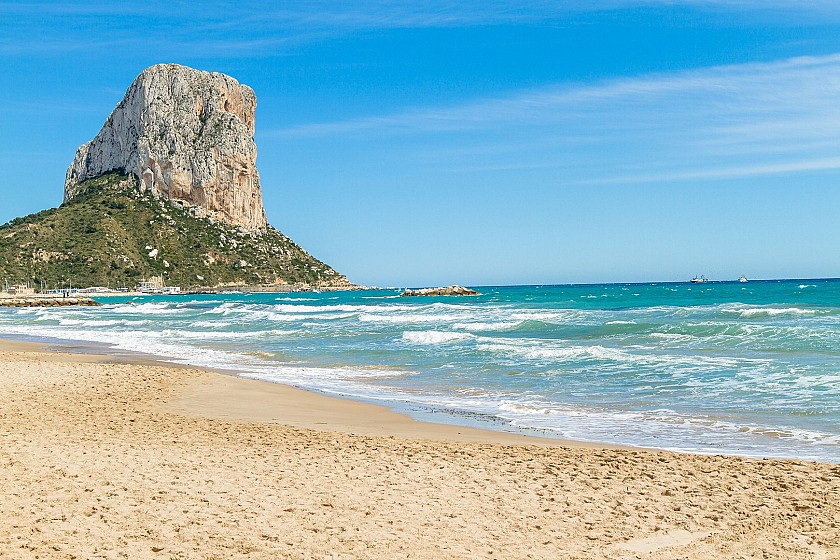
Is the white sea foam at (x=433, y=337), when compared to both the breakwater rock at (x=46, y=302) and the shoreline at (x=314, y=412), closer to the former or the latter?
the shoreline at (x=314, y=412)

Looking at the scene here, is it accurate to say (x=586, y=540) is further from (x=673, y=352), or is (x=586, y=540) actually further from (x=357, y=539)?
(x=673, y=352)

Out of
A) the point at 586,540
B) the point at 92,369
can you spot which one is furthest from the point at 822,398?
the point at 92,369

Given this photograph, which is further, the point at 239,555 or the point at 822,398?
the point at 822,398

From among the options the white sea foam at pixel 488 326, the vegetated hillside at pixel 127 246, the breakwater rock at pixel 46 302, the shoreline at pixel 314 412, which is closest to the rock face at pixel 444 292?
the vegetated hillside at pixel 127 246

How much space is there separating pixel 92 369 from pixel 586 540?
15.9m

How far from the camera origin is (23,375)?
55.9ft

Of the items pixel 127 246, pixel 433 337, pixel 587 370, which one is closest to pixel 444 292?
pixel 127 246

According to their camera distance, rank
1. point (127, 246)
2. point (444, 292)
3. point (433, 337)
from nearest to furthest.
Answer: point (433, 337) → point (127, 246) → point (444, 292)

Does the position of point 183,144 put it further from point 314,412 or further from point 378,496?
point 378,496

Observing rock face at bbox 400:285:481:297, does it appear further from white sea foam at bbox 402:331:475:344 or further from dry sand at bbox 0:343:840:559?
dry sand at bbox 0:343:840:559

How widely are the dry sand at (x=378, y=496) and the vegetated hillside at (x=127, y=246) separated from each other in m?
105

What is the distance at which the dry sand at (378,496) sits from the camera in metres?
5.61

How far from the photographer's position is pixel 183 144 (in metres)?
121

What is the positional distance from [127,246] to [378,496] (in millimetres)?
113190
